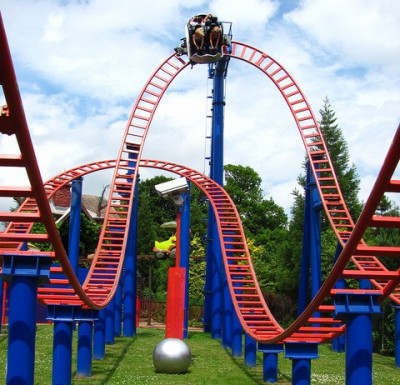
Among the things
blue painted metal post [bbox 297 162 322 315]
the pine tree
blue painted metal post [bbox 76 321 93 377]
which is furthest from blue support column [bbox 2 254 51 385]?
the pine tree

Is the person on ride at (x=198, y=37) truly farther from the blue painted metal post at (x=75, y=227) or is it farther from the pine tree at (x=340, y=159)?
the pine tree at (x=340, y=159)

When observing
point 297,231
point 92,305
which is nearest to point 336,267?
point 92,305

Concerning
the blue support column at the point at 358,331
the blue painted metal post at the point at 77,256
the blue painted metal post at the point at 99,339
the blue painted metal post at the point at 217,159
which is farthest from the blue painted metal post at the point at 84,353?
the blue painted metal post at the point at 217,159

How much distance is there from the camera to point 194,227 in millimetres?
38688

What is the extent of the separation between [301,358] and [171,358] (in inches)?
139

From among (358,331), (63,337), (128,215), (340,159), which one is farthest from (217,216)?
(340,159)

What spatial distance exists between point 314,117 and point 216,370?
5.23 metres

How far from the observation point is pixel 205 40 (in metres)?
14.1

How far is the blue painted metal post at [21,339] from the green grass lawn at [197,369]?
3469 millimetres

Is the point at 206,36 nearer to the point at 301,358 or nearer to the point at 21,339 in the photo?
the point at 301,358

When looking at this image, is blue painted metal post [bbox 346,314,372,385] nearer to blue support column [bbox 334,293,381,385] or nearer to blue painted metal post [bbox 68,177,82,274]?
blue support column [bbox 334,293,381,385]

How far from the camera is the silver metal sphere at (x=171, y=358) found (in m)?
9.85

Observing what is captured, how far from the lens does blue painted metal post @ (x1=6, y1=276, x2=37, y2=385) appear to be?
5426 millimetres

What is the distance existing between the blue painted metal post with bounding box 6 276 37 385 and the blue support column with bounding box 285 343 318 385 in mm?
2691
